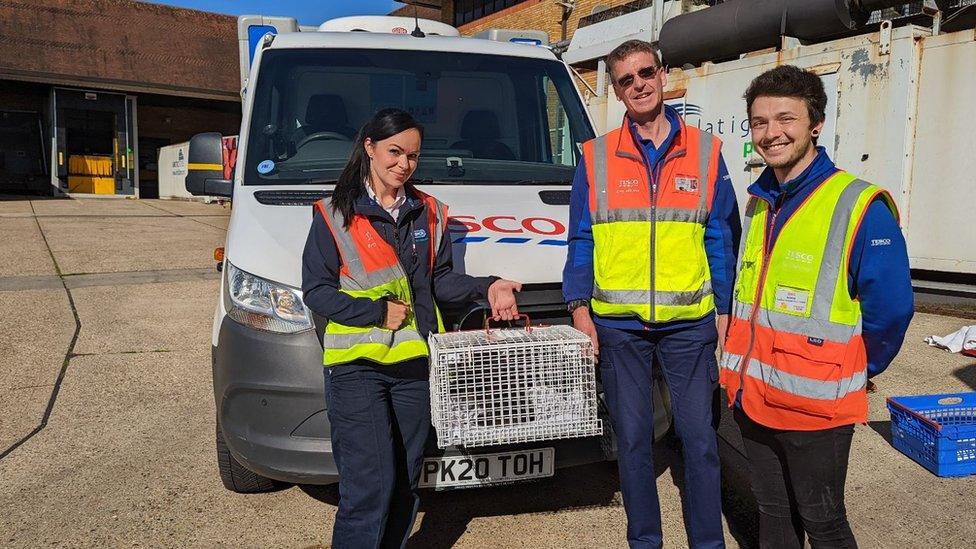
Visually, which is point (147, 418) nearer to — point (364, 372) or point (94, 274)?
point (364, 372)

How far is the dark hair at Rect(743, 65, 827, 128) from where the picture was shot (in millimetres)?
2115

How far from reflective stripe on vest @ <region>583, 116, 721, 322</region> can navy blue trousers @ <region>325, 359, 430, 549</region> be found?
0.77 metres

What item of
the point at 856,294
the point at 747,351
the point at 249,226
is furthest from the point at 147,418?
the point at 856,294

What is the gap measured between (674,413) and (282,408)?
1.47 m

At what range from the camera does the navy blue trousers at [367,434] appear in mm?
2402

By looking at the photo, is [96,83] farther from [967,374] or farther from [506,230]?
[967,374]

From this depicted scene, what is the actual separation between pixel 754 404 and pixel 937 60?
21.1ft

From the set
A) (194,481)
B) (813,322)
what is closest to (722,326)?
(813,322)

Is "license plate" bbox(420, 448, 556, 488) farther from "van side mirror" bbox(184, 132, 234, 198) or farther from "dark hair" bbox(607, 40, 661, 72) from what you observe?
"van side mirror" bbox(184, 132, 234, 198)

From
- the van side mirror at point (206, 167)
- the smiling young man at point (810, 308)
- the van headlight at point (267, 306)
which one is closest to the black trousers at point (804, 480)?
the smiling young man at point (810, 308)

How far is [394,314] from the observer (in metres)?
2.41

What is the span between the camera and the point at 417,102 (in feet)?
13.7

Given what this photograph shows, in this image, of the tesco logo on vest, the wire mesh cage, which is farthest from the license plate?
the tesco logo on vest

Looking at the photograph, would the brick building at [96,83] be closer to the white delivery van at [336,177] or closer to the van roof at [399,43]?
the white delivery van at [336,177]
